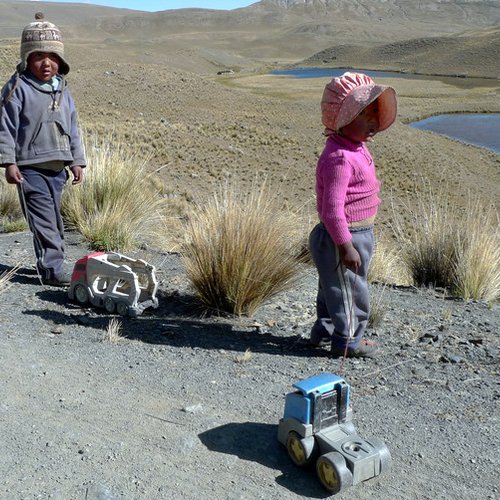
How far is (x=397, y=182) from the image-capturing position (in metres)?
24.9

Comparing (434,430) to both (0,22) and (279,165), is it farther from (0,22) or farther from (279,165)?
(0,22)

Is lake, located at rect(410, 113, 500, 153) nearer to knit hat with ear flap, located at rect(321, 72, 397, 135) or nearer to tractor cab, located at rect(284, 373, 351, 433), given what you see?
knit hat with ear flap, located at rect(321, 72, 397, 135)

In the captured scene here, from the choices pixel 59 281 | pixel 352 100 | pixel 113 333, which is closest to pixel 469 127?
pixel 59 281

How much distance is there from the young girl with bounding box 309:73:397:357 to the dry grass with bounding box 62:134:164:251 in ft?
10.5

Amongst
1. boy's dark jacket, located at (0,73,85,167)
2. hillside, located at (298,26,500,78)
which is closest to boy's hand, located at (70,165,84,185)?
boy's dark jacket, located at (0,73,85,167)

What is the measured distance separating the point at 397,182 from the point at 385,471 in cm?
2229

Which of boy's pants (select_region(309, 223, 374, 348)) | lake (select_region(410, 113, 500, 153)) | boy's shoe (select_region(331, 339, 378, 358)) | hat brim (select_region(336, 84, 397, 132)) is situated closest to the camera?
hat brim (select_region(336, 84, 397, 132))

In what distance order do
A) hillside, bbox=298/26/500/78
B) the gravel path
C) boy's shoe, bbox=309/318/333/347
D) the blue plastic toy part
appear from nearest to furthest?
the gravel path → the blue plastic toy part → boy's shoe, bbox=309/318/333/347 → hillside, bbox=298/26/500/78

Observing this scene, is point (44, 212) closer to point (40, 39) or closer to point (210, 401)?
point (40, 39)

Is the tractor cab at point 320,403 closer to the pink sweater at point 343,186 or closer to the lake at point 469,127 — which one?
the pink sweater at point 343,186

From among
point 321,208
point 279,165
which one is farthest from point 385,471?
point 279,165

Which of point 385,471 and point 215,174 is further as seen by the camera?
point 215,174

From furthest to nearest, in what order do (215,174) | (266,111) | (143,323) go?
(266,111) < (215,174) < (143,323)

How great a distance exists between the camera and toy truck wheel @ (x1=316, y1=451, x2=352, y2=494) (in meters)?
3.04
